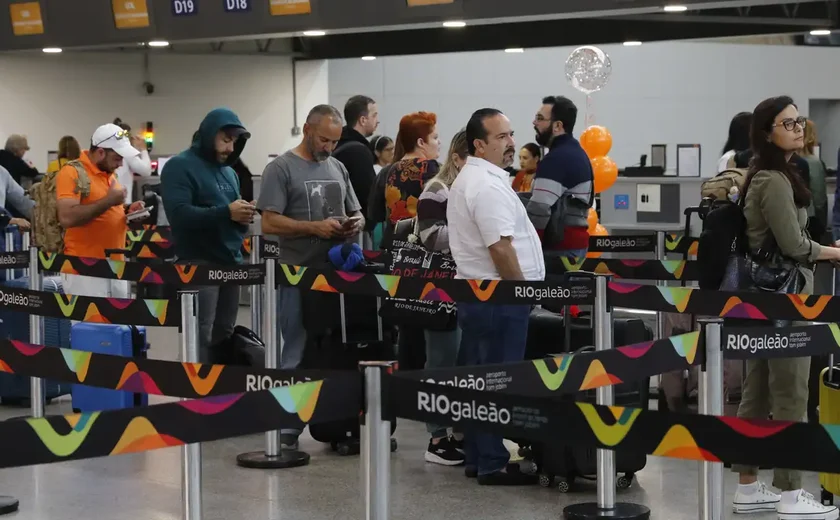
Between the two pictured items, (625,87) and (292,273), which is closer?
(292,273)

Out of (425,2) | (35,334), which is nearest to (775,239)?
(35,334)

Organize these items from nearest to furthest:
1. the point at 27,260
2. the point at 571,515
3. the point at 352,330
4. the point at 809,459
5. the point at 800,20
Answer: the point at 809,459 < the point at 571,515 < the point at 352,330 < the point at 27,260 < the point at 800,20

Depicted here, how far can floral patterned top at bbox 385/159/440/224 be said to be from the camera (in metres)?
6.77

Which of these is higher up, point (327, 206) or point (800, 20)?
point (800, 20)

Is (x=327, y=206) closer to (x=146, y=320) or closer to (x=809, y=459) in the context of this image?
(x=146, y=320)

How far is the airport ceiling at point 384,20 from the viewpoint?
31.9 feet

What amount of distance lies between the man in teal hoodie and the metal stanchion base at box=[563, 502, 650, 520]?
97.2 inches

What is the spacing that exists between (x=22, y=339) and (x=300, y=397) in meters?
5.36

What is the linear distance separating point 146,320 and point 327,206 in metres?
1.69

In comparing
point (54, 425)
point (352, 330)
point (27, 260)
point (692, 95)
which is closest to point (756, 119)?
point (352, 330)

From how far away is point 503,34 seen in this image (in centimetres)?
2053

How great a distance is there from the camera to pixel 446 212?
617 cm

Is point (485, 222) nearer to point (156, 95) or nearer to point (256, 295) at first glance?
point (256, 295)

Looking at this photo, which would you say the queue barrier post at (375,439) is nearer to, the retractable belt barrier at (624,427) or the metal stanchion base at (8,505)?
the retractable belt barrier at (624,427)
